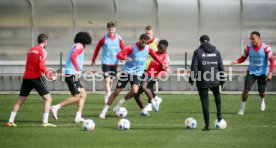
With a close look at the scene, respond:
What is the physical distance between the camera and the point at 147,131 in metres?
17.5

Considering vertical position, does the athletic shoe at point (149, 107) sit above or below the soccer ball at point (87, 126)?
below

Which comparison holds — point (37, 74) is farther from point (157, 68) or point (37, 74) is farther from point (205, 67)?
point (157, 68)

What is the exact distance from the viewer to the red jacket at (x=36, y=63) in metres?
18.2

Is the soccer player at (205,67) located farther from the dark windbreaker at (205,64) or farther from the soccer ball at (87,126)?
the soccer ball at (87,126)

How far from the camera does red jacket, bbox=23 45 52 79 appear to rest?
18.2 meters

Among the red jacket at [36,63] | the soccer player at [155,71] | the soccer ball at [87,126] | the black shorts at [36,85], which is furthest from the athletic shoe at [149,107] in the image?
the soccer ball at [87,126]

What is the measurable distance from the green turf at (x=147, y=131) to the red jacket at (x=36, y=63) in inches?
48.8

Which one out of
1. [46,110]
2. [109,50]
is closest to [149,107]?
Answer: [109,50]

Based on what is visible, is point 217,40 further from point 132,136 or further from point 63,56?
point 132,136

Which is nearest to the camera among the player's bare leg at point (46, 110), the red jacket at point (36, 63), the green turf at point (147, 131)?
the green turf at point (147, 131)

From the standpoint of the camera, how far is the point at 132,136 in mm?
16641

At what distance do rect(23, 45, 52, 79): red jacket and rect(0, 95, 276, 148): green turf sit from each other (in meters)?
1.24

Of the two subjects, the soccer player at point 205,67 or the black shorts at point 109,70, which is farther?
the black shorts at point 109,70

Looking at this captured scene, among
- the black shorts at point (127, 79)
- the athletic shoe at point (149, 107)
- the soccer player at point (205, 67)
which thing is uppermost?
the soccer player at point (205, 67)
